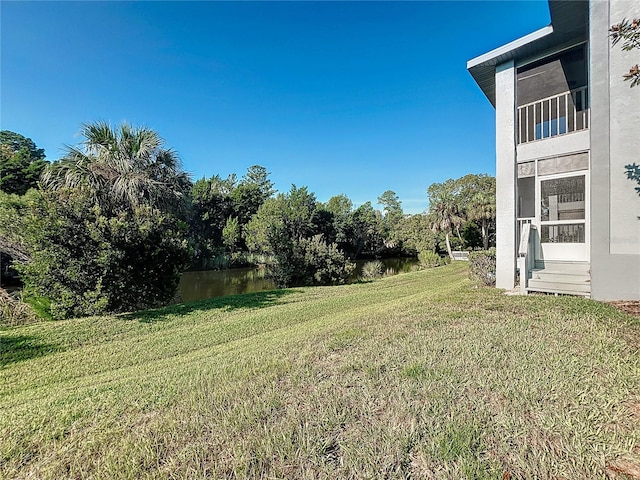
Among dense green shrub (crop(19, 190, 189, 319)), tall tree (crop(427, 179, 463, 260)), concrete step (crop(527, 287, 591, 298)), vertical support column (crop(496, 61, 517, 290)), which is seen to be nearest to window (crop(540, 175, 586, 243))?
vertical support column (crop(496, 61, 517, 290))

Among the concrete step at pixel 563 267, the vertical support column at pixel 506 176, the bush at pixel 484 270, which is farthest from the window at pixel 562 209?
the bush at pixel 484 270

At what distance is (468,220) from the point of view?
26234 millimetres

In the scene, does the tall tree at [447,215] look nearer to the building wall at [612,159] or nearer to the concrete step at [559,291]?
the concrete step at [559,291]

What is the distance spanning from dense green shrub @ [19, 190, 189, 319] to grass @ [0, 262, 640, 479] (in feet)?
8.07

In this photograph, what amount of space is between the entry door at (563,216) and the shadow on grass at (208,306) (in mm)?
7246

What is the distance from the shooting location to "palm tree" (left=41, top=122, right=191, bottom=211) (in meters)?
7.80

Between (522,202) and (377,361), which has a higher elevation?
(522,202)

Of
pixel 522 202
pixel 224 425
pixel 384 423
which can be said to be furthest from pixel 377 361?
pixel 522 202

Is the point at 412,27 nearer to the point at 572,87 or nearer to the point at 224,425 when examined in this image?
the point at 572,87

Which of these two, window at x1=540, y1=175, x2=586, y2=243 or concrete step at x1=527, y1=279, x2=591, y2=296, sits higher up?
window at x1=540, y1=175, x2=586, y2=243

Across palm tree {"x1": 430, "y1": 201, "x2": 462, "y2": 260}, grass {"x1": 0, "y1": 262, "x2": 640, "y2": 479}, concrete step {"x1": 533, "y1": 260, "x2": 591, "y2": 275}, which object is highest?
palm tree {"x1": 430, "y1": 201, "x2": 462, "y2": 260}

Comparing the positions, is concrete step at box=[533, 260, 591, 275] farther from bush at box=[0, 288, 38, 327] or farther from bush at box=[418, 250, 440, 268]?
bush at box=[418, 250, 440, 268]

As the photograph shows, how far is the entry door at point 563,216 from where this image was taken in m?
6.76

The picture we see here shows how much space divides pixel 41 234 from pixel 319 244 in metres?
9.64
